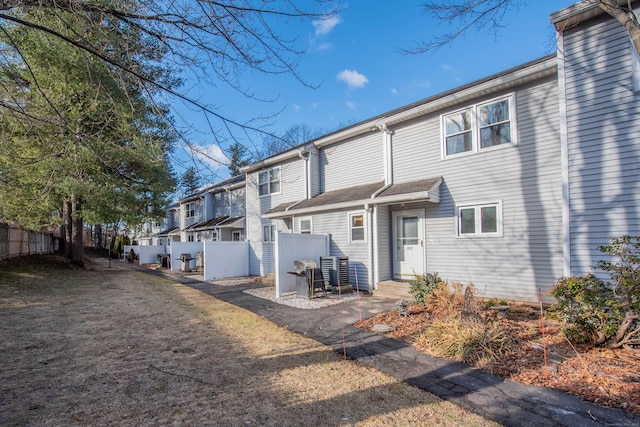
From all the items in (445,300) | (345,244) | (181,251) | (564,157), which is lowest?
(445,300)

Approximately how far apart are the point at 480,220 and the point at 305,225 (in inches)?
257

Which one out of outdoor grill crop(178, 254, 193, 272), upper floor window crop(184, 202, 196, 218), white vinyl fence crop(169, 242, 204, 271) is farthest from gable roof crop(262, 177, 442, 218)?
upper floor window crop(184, 202, 196, 218)

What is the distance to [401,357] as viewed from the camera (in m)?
4.76

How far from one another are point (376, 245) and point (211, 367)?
6.62 metres

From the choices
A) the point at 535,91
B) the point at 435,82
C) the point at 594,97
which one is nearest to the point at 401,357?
the point at 594,97

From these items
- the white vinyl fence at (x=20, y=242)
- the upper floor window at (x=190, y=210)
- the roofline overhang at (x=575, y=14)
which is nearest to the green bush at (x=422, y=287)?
the roofline overhang at (x=575, y=14)

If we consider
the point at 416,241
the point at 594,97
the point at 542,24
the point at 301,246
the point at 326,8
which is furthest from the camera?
the point at 301,246

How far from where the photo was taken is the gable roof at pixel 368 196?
28.4ft

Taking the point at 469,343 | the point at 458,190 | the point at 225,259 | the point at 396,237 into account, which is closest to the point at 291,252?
the point at 396,237

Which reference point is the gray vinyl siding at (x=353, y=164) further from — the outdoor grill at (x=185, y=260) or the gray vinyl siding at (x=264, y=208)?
the outdoor grill at (x=185, y=260)

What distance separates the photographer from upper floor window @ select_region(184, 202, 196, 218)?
2521 centimetres

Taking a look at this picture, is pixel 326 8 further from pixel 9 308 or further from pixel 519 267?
pixel 9 308

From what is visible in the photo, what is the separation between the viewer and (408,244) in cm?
999

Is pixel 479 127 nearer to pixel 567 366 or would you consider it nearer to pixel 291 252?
pixel 567 366
